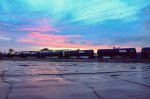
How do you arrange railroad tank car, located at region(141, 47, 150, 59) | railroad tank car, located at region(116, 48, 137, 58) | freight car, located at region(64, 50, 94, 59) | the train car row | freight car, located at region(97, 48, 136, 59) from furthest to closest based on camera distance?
freight car, located at region(64, 50, 94, 59) < freight car, located at region(97, 48, 136, 59) < railroad tank car, located at region(116, 48, 137, 58) < the train car row < railroad tank car, located at region(141, 47, 150, 59)

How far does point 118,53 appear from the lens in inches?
2537

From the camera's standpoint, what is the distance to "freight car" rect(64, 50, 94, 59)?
230 ft

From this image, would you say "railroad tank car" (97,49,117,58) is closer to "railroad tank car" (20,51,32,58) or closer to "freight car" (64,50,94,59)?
"freight car" (64,50,94,59)

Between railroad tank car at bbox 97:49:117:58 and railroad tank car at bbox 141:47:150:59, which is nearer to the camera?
railroad tank car at bbox 141:47:150:59

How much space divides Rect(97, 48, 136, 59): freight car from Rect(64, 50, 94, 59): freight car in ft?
7.55

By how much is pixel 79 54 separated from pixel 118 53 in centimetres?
1177

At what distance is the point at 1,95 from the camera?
825 centimetres

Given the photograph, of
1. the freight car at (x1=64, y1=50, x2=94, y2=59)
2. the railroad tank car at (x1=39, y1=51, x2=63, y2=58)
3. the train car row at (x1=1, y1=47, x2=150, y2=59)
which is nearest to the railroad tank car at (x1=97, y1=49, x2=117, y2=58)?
the train car row at (x1=1, y1=47, x2=150, y2=59)

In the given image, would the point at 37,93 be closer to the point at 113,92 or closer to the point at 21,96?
the point at 21,96

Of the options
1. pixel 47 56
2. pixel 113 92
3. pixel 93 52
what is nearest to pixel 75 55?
pixel 93 52

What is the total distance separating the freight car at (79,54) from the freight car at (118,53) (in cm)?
230

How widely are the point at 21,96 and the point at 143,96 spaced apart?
128 inches

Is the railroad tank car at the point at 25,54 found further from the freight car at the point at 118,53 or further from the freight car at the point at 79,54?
the freight car at the point at 118,53

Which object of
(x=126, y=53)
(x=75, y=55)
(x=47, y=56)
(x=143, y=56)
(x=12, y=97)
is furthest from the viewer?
(x=47, y=56)
